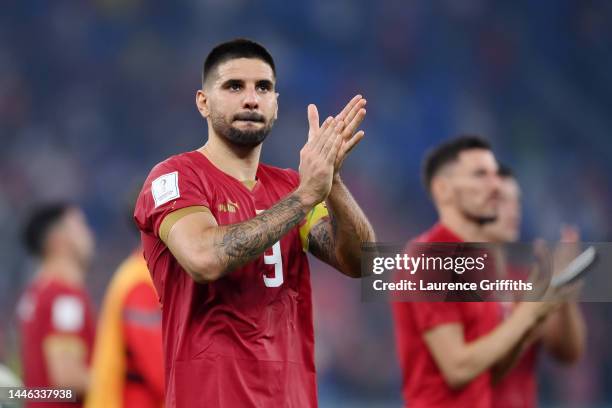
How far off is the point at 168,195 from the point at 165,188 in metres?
0.04

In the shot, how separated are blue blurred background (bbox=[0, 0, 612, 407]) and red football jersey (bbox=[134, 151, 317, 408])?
362 inches

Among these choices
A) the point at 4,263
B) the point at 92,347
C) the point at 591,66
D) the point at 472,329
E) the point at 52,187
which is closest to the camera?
the point at 472,329

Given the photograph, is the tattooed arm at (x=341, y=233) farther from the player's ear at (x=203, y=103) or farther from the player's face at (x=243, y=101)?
the player's ear at (x=203, y=103)

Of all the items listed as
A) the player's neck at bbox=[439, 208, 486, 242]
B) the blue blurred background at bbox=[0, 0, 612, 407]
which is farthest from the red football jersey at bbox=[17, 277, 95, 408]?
the blue blurred background at bbox=[0, 0, 612, 407]

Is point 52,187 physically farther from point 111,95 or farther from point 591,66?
point 591,66

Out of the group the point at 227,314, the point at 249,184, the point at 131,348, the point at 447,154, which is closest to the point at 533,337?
the point at 447,154

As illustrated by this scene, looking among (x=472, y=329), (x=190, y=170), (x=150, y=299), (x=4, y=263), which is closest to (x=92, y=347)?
(x=150, y=299)

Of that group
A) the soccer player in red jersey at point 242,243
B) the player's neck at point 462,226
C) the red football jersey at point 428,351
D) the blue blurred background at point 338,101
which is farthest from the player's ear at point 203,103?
the blue blurred background at point 338,101

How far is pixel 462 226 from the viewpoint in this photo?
5312mm

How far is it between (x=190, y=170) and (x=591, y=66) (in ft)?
41.7

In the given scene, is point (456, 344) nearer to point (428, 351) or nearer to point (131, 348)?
point (428, 351)

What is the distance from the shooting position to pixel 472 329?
4902 mm

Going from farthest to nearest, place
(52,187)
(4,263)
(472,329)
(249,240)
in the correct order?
(52,187)
(4,263)
(472,329)
(249,240)

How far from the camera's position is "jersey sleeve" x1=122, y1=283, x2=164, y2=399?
5430mm
